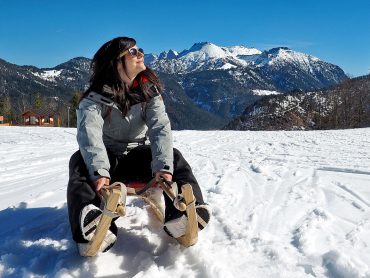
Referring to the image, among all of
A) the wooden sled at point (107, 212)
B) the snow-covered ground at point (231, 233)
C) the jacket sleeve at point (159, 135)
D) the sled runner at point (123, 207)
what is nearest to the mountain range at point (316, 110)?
the snow-covered ground at point (231, 233)

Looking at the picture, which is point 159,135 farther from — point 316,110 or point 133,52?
point 316,110

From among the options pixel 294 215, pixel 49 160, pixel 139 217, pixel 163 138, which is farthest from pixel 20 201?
pixel 49 160

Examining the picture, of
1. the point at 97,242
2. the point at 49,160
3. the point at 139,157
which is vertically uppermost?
the point at 139,157

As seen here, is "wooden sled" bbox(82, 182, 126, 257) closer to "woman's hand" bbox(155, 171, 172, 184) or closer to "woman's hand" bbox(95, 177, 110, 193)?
"woman's hand" bbox(95, 177, 110, 193)

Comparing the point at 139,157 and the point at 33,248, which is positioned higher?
the point at 139,157

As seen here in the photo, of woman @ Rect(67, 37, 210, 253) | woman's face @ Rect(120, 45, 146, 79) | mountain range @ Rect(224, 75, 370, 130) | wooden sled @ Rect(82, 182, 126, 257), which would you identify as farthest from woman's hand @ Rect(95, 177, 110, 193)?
mountain range @ Rect(224, 75, 370, 130)

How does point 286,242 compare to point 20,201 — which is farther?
point 20,201

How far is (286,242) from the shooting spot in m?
2.88

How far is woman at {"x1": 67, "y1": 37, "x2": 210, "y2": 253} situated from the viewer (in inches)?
107

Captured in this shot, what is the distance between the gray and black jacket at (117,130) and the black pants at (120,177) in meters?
0.08

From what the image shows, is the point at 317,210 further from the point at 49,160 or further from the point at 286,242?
the point at 49,160

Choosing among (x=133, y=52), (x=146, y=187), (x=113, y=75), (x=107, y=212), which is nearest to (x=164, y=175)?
(x=146, y=187)

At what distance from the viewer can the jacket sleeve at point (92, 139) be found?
8.68 ft

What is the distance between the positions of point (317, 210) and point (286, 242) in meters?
0.91
